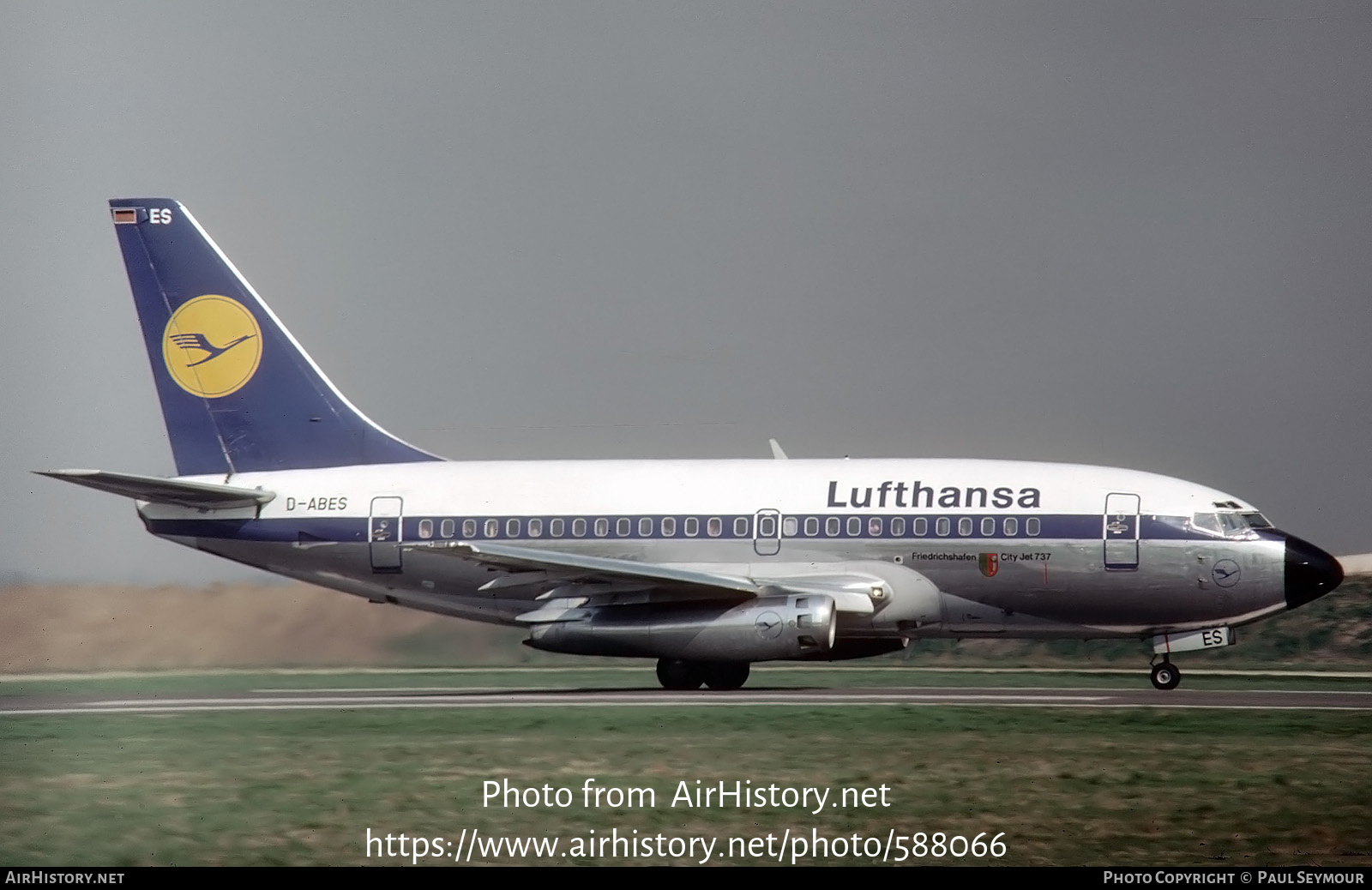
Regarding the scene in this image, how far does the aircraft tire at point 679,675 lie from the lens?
28.9 m

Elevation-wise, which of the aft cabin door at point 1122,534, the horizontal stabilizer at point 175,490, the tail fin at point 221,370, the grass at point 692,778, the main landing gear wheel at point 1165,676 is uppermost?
the tail fin at point 221,370

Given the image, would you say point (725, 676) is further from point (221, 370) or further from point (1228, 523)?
point (221, 370)

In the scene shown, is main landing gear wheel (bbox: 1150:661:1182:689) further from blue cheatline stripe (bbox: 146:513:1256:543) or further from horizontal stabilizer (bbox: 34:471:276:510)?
horizontal stabilizer (bbox: 34:471:276:510)

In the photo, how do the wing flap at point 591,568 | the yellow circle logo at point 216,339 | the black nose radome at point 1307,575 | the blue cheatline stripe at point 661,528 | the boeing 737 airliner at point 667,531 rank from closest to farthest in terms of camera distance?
the wing flap at point 591,568 < the black nose radome at point 1307,575 < the boeing 737 airliner at point 667,531 < the blue cheatline stripe at point 661,528 < the yellow circle logo at point 216,339

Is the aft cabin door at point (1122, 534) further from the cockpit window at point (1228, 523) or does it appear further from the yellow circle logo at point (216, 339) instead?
the yellow circle logo at point (216, 339)

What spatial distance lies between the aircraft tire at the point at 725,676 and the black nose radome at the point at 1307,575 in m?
9.15

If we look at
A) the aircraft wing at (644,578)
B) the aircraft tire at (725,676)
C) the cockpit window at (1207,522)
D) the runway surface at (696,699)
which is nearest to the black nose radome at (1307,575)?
the cockpit window at (1207,522)

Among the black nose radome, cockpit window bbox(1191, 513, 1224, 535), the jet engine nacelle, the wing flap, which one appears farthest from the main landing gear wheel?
the wing flap

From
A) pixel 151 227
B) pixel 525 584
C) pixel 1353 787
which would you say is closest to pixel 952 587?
pixel 525 584

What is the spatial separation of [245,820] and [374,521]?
634 inches

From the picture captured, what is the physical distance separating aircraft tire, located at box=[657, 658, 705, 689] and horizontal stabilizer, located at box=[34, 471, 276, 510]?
8.00 metres

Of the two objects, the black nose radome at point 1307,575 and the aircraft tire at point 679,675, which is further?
the aircraft tire at point 679,675

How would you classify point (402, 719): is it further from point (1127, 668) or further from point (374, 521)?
point (1127, 668)

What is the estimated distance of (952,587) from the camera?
2808cm
